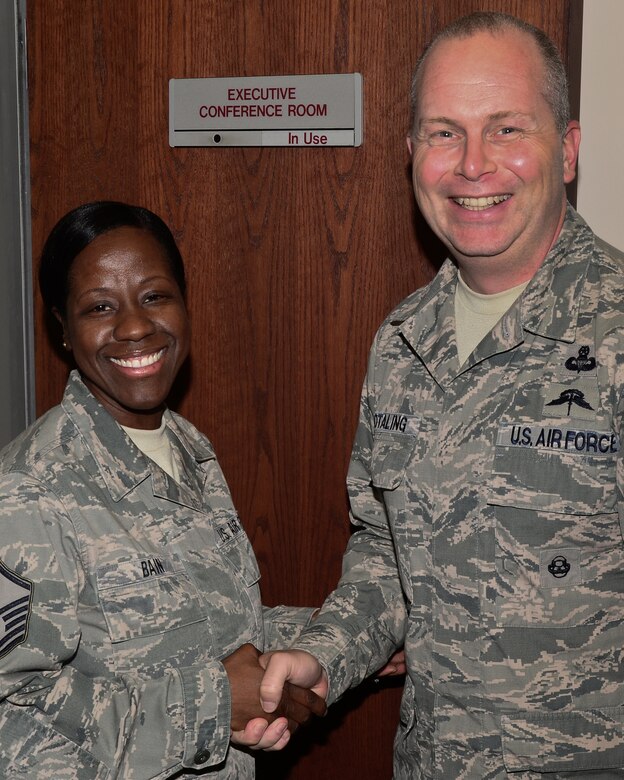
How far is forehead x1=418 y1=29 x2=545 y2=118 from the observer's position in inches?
65.2

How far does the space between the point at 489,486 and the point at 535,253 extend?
Result: 0.42m

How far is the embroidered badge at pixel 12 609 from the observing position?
1.47m

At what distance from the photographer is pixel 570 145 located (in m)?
1.72

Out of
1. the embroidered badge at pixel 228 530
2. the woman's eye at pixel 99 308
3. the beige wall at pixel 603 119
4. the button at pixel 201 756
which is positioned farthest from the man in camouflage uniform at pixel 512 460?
the woman's eye at pixel 99 308

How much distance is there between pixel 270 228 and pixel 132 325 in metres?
0.62

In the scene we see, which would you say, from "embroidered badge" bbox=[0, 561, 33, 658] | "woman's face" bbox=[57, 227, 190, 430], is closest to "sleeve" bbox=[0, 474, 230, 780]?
"embroidered badge" bbox=[0, 561, 33, 658]

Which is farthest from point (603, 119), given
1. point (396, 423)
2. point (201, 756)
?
point (201, 756)

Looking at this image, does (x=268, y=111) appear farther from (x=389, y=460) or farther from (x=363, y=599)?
(x=363, y=599)

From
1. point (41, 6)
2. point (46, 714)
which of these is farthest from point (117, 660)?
point (41, 6)

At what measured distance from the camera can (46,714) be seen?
152 cm

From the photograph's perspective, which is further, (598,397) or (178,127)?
(178,127)

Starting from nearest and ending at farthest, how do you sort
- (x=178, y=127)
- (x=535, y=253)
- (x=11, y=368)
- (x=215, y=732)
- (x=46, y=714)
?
(x=46, y=714)
(x=215, y=732)
(x=535, y=253)
(x=178, y=127)
(x=11, y=368)

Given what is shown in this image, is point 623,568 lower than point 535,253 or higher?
lower

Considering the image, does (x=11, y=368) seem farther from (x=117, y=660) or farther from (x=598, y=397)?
(x=598, y=397)
